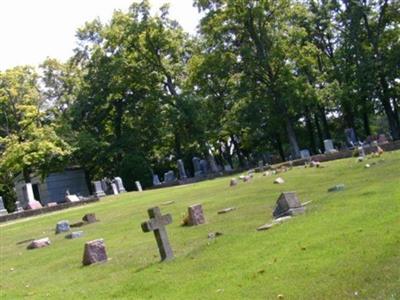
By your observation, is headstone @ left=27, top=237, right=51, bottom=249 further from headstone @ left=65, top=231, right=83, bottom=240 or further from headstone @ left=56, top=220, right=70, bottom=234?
headstone @ left=56, top=220, right=70, bottom=234

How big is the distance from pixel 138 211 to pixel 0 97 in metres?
27.5

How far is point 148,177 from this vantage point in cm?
4612

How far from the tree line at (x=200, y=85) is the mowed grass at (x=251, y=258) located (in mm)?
27292

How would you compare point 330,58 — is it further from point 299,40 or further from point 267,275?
point 267,275

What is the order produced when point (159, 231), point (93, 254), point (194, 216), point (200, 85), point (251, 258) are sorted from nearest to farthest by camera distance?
point (251, 258) < point (159, 231) < point (93, 254) < point (194, 216) < point (200, 85)

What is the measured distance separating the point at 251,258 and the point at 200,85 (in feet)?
132

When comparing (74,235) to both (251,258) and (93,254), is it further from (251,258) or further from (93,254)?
(251,258)

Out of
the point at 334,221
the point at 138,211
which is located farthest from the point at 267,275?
the point at 138,211

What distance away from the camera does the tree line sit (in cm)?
4391

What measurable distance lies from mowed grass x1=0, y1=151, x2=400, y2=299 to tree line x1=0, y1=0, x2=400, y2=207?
89.5 ft

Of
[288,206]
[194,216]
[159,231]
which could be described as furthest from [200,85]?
[159,231]

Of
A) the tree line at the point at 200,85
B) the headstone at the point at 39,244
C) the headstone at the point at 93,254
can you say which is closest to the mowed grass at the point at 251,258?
the headstone at the point at 93,254

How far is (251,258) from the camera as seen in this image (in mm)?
9094

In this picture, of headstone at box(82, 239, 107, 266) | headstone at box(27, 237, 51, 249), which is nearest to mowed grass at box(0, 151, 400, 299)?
headstone at box(82, 239, 107, 266)
